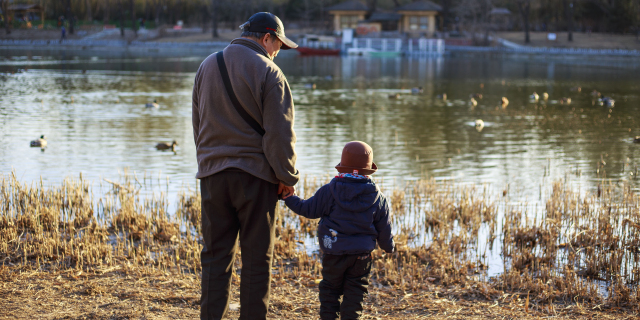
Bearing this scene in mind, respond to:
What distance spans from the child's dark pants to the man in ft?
1.43

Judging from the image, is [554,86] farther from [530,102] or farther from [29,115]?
[29,115]

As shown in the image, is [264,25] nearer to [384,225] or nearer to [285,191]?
[285,191]

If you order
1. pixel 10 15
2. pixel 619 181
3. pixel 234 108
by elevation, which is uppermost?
pixel 10 15

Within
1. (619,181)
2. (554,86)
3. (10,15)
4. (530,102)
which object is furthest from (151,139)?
(10,15)

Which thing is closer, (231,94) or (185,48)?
(231,94)

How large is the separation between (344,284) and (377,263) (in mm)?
1801

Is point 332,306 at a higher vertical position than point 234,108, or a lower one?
lower

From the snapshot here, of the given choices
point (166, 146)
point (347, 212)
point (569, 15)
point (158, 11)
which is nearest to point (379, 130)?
point (166, 146)

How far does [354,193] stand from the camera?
150 inches

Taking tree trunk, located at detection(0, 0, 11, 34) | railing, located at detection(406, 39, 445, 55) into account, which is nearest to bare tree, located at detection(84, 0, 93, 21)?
tree trunk, located at detection(0, 0, 11, 34)

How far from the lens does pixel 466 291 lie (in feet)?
16.8

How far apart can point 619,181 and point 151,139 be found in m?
10.7

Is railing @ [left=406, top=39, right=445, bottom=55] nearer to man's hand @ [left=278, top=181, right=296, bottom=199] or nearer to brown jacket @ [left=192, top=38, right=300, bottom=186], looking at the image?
man's hand @ [left=278, top=181, right=296, bottom=199]

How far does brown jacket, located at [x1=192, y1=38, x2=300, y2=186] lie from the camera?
3.51 metres
